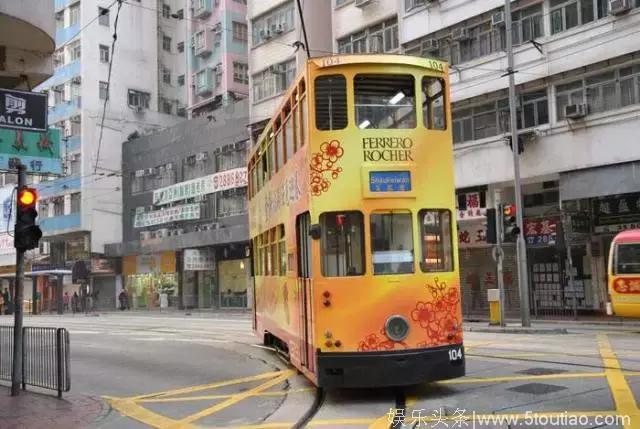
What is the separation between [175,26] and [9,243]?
22.0 metres

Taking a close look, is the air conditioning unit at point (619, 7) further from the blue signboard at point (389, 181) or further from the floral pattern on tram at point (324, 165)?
the floral pattern on tram at point (324, 165)

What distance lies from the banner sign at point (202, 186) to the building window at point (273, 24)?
7.31m

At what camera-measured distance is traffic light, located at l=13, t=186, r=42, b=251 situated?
10.5 metres

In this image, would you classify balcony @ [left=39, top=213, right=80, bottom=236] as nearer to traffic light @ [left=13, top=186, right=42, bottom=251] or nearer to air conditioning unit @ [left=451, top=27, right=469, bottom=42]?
air conditioning unit @ [left=451, top=27, right=469, bottom=42]

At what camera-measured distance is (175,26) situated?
55500 millimetres

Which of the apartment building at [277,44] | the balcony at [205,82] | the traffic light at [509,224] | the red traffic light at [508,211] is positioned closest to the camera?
the traffic light at [509,224]

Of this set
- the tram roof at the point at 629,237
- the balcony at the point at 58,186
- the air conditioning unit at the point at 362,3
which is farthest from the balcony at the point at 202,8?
the tram roof at the point at 629,237

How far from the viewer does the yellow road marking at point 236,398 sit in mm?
8933

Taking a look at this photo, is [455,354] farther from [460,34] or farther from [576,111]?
[460,34]

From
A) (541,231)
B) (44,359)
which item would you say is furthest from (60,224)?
(44,359)

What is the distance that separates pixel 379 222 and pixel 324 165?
39.6 inches

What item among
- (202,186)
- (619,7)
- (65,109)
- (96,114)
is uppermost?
(65,109)

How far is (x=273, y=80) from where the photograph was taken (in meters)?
37.6

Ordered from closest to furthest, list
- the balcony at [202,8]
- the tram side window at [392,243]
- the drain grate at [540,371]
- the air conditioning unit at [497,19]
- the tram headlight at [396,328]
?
the tram headlight at [396,328] < the tram side window at [392,243] < the drain grate at [540,371] < the air conditioning unit at [497,19] < the balcony at [202,8]
